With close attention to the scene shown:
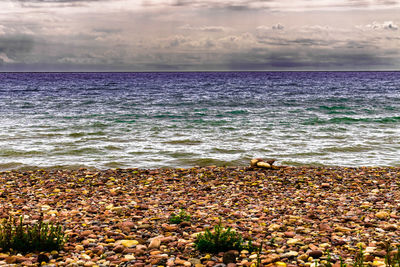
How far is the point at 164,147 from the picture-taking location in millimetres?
18000

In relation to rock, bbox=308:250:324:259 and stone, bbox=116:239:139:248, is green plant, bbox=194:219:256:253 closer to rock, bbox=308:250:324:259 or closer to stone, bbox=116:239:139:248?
rock, bbox=308:250:324:259

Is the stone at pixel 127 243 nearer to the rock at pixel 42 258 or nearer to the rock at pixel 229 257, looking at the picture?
the rock at pixel 42 258

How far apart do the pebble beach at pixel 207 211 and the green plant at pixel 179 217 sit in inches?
6.1

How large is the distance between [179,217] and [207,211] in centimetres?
96

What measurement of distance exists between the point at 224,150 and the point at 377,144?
342 inches

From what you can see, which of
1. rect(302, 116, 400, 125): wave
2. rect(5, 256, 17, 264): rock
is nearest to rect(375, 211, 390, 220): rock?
rect(5, 256, 17, 264): rock

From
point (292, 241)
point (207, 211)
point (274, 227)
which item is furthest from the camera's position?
point (207, 211)

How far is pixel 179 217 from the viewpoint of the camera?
7836mm

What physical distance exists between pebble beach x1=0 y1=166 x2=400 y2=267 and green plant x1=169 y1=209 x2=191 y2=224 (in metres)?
0.15

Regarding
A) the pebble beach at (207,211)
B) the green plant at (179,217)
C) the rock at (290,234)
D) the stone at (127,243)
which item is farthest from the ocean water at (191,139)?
the stone at (127,243)

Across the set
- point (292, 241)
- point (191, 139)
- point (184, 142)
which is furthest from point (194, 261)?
point (191, 139)

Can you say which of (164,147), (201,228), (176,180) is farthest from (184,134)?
(201,228)

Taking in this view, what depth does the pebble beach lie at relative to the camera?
6.00 metres

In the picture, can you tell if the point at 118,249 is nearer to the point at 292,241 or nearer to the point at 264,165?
the point at 292,241
